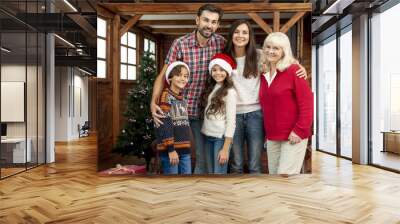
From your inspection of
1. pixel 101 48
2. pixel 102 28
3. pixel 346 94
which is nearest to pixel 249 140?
pixel 101 48

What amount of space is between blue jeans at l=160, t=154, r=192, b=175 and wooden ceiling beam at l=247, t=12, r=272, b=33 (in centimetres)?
178

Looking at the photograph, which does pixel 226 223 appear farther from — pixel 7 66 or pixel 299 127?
pixel 7 66

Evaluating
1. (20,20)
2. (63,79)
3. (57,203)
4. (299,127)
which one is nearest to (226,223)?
(57,203)

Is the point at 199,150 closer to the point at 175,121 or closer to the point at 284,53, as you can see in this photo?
the point at 175,121

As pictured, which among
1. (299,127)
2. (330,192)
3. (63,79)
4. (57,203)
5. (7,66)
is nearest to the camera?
(57,203)

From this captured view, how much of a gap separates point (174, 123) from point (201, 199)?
1.25 metres

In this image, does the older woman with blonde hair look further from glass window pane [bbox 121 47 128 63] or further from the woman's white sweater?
glass window pane [bbox 121 47 128 63]

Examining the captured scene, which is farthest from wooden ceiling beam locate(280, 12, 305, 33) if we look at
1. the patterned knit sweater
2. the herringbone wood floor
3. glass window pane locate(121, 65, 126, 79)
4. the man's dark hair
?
glass window pane locate(121, 65, 126, 79)

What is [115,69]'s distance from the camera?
525cm

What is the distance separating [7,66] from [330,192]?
14.2 ft

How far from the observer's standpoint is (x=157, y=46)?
5160 millimetres

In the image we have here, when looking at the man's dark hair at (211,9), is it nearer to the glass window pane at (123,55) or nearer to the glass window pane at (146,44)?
the glass window pane at (146,44)

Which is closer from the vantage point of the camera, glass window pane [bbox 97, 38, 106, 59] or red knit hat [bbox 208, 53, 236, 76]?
red knit hat [bbox 208, 53, 236, 76]

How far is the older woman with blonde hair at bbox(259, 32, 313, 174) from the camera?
15.0 feet
